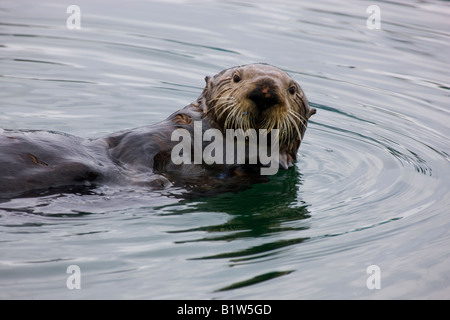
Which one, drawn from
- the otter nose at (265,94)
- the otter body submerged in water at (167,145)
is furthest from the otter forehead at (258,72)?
the otter nose at (265,94)

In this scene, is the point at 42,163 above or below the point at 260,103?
below

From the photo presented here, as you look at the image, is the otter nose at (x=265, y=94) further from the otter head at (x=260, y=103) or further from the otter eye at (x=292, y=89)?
the otter eye at (x=292, y=89)

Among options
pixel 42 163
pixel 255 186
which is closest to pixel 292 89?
pixel 255 186

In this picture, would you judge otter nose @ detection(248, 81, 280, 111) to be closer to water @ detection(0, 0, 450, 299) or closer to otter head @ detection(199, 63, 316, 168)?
otter head @ detection(199, 63, 316, 168)

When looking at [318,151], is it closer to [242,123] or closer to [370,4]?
[242,123]

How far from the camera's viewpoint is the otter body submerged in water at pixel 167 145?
481 cm

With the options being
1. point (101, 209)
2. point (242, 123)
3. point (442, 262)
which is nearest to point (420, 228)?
point (442, 262)

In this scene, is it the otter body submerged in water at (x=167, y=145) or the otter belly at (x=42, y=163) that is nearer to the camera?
the otter belly at (x=42, y=163)

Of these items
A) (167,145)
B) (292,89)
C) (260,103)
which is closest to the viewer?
(260,103)

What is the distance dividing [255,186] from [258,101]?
875 millimetres

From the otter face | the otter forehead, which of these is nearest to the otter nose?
the otter face

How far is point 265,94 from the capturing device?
16.5 ft

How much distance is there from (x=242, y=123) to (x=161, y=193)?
2.68 ft

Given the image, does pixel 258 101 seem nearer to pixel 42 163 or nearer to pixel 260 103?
pixel 260 103
